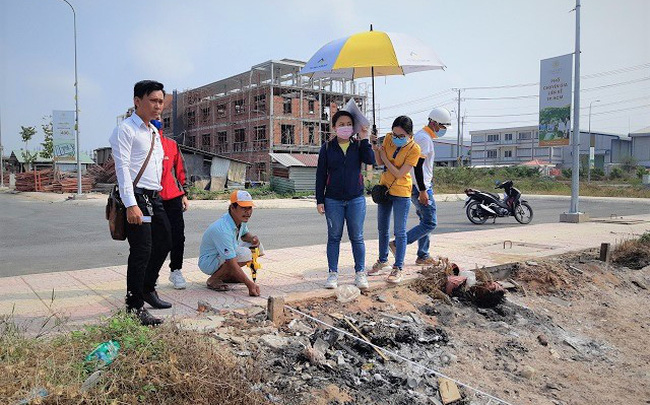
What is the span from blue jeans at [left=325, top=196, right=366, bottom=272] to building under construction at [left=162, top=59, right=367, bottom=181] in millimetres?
34259

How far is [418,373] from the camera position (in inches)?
141

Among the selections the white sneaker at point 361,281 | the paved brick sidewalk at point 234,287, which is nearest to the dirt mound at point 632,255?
the paved brick sidewalk at point 234,287

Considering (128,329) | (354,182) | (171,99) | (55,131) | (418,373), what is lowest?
(418,373)

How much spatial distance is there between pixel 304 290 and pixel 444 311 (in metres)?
1.41

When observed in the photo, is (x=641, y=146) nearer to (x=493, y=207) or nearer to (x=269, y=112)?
(x=269, y=112)

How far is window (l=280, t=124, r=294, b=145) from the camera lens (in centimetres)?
4081

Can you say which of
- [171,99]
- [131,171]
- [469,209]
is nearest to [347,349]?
[131,171]

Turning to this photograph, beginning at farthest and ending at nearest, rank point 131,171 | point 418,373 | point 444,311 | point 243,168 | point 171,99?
point 171,99 < point 243,168 < point 444,311 < point 131,171 < point 418,373

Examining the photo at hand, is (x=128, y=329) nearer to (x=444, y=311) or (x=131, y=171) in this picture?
(x=131, y=171)

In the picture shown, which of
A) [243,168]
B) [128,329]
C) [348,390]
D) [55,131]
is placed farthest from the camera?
[243,168]

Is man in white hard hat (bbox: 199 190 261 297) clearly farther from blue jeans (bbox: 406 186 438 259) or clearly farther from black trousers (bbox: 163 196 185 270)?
blue jeans (bbox: 406 186 438 259)

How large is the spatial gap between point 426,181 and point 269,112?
34614 millimetres

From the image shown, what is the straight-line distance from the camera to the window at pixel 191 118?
50909mm

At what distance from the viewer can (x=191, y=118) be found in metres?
51.4
